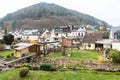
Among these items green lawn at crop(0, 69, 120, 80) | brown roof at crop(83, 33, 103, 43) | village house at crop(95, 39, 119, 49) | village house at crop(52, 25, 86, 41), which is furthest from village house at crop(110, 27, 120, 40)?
green lawn at crop(0, 69, 120, 80)

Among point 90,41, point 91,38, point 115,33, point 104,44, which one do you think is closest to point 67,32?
point 115,33

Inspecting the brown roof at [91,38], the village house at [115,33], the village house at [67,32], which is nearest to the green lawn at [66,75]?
the brown roof at [91,38]

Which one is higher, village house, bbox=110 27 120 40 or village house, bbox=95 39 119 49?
village house, bbox=110 27 120 40

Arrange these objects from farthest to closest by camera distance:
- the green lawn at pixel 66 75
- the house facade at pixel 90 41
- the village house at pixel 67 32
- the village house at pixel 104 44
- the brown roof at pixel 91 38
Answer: the village house at pixel 67 32
the brown roof at pixel 91 38
the house facade at pixel 90 41
the village house at pixel 104 44
the green lawn at pixel 66 75

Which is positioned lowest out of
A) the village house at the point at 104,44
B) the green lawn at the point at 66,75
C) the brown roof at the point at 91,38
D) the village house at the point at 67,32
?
the green lawn at the point at 66,75

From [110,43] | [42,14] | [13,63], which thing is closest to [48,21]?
[42,14]

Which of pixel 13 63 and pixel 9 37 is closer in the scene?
pixel 13 63

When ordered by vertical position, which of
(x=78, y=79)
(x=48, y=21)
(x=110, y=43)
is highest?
(x=48, y=21)

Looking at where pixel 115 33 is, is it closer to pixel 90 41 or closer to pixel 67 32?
pixel 90 41

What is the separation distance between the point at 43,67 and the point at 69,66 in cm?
397

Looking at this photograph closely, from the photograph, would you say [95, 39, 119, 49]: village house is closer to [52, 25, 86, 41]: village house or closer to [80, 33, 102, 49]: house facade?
[80, 33, 102, 49]: house facade

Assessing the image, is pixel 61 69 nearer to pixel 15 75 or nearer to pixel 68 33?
pixel 15 75

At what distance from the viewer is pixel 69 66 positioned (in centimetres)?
3316

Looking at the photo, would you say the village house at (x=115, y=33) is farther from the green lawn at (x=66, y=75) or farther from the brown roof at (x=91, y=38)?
the green lawn at (x=66, y=75)
